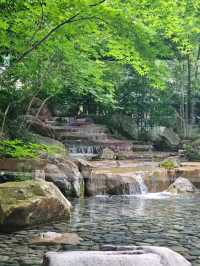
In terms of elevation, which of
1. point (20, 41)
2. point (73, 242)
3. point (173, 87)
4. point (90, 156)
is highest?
point (173, 87)

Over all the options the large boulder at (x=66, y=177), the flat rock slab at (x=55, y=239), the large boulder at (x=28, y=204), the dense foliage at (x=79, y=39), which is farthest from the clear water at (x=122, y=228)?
the dense foliage at (x=79, y=39)

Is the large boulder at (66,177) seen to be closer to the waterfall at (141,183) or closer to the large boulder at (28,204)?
the waterfall at (141,183)

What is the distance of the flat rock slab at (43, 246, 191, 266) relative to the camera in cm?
429

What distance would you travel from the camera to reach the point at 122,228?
316 inches

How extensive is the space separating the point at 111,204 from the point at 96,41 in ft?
14.2

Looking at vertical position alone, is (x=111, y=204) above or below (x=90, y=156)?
below

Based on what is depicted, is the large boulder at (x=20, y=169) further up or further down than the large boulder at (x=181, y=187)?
further up

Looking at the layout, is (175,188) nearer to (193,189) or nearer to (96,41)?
(193,189)

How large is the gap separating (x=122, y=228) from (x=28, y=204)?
1754 mm

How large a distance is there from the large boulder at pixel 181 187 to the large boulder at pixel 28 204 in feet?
19.9

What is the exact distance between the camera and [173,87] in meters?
25.6

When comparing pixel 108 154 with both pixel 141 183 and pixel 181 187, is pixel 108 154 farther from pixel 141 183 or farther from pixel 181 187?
pixel 181 187

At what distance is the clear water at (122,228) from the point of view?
20.8 feet

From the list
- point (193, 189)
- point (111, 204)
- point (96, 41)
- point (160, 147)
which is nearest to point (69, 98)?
point (160, 147)
